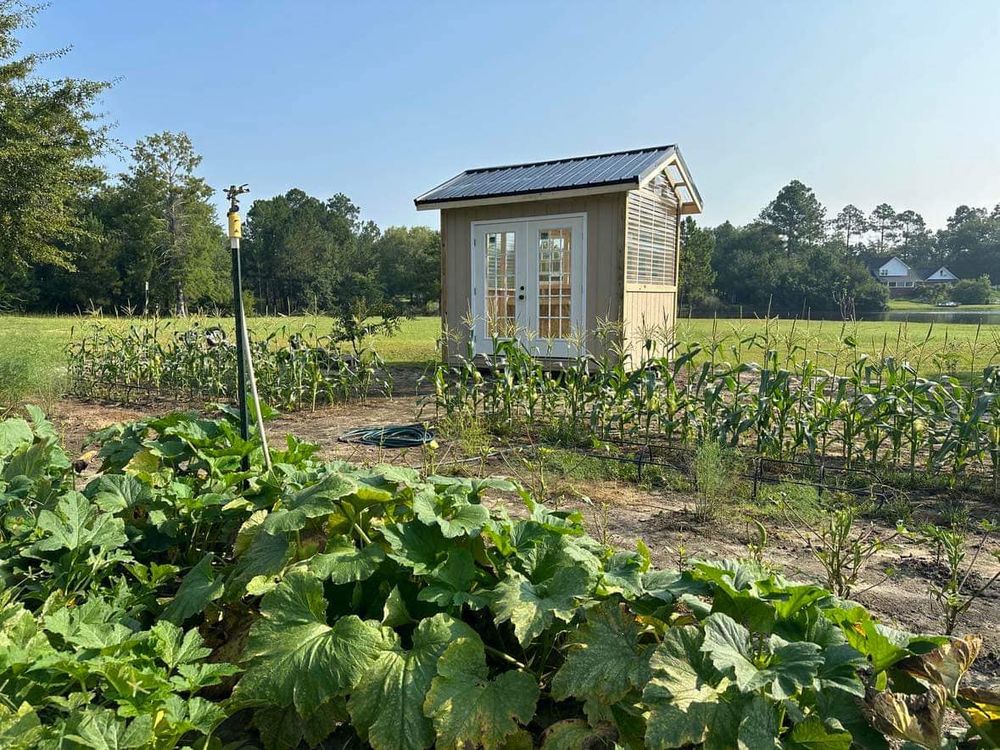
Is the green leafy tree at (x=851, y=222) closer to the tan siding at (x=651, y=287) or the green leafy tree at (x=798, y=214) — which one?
the green leafy tree at (x=798, y=214)

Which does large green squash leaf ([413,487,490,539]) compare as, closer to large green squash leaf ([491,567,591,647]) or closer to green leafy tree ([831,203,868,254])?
large green squash leaf ([491,567,591,647])

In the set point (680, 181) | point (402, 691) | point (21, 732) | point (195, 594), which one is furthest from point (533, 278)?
point (21, 732)

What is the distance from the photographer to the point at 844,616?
4.93 feet

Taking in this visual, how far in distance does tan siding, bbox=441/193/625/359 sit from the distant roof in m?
0.27

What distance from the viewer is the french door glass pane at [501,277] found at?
10164 millimetres

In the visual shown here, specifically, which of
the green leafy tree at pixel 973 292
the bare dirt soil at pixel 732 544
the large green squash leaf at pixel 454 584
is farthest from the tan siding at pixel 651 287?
the green leafy tree at pixel 973 292

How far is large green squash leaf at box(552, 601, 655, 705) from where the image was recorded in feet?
4.76

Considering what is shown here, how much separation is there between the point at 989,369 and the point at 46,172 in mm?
22136

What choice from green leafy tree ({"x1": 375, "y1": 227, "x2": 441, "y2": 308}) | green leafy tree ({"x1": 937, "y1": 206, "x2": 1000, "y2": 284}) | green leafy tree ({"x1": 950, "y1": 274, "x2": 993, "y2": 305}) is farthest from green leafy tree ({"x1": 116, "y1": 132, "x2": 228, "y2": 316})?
green leafy tree ({"x1": 937, "y1": 206, "x2": 1000, "y2": 284})

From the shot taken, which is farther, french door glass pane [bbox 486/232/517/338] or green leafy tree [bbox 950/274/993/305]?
green leafy tree [bbox 950/274/993/305]

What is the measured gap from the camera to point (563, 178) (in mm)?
9797

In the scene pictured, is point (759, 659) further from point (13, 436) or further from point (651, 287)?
point (651, 287)

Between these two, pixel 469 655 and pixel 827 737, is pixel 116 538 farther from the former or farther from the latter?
pixel 827 737

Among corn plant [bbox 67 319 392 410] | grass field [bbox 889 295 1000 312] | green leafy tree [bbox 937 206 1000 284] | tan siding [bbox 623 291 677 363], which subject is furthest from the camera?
green leafy tree [bbox 937 206 1000 284]
